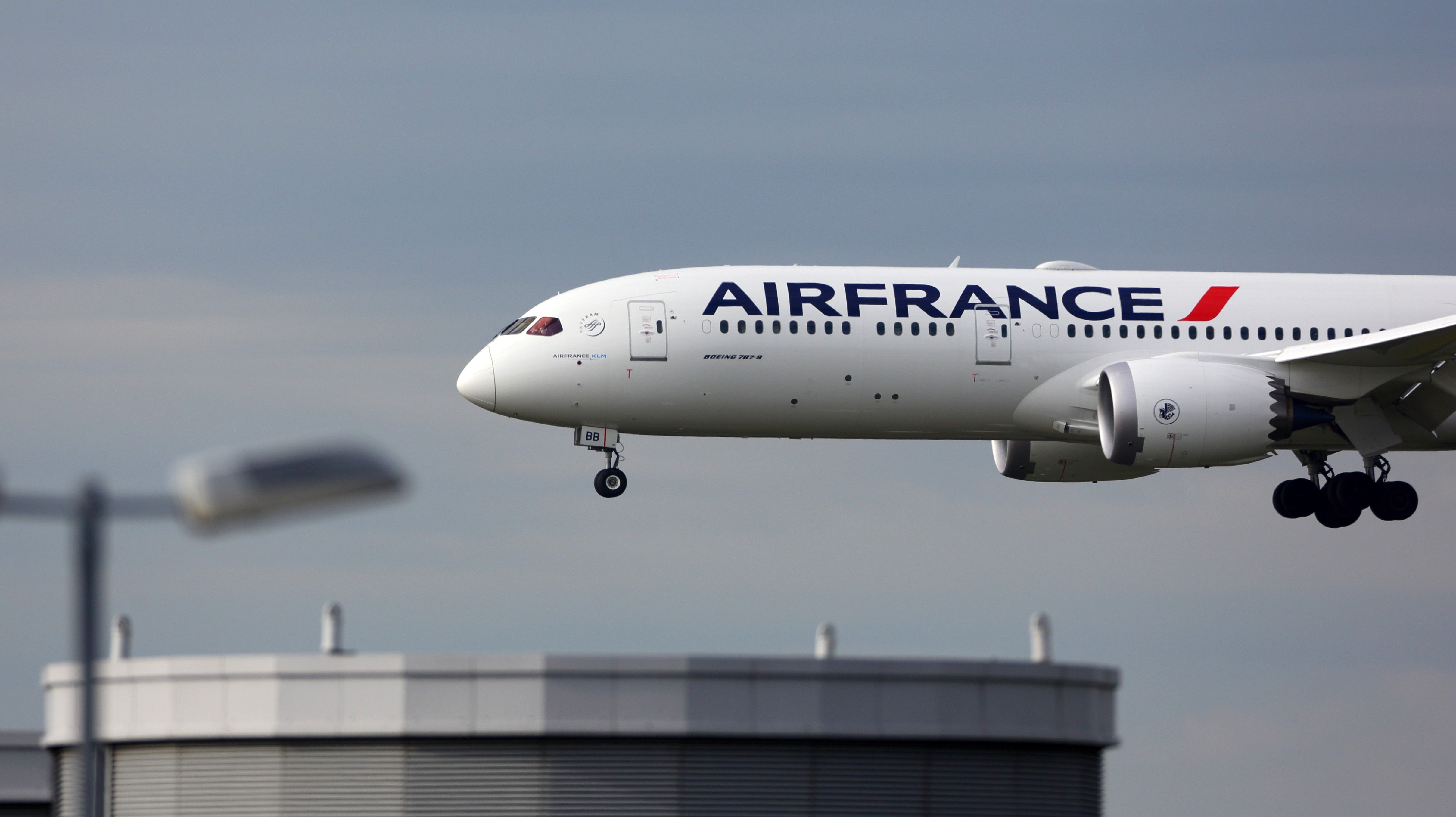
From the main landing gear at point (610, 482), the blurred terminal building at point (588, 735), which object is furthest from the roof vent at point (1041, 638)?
the main landing gear at point (610, 482)

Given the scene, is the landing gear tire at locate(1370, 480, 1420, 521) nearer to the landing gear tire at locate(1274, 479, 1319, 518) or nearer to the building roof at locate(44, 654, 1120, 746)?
the landing gear tire at locate(1274, 479, 1319, 518)

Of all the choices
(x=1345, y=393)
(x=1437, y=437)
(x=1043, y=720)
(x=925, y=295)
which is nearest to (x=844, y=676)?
(x=1043, y=720)

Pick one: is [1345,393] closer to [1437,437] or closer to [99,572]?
[1437,437]

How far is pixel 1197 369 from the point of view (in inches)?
1718

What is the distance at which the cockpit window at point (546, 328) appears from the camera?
1719 inches

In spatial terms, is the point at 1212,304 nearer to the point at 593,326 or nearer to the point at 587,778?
the point at 593,326

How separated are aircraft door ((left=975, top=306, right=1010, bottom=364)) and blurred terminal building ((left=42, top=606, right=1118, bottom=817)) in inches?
657

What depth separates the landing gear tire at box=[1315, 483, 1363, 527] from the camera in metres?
47.7

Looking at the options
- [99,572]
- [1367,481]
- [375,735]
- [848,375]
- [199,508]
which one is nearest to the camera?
[199,508]

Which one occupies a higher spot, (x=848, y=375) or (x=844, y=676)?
(x=848, y=375)

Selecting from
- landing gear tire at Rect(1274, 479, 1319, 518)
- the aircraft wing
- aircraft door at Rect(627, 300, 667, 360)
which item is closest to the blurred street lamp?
aircraft door at Rect(627, 300, 667, 360)

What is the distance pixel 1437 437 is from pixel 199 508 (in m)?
40.9

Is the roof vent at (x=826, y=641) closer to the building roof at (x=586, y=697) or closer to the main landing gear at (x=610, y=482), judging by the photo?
the building roof at (x=586, y=697)

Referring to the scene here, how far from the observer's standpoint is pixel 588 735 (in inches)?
1061
